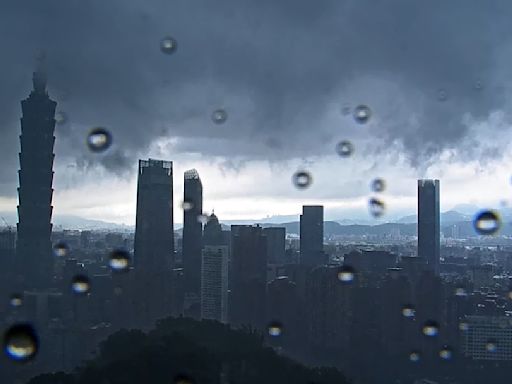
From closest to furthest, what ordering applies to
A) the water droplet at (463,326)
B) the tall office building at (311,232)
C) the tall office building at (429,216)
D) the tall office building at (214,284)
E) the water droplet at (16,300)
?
the water droplet at (463,326) → the tall office building at (214,284) → the water droplet at (16,300) → the tall office building at (311,232) → the tall office building at (429,216)

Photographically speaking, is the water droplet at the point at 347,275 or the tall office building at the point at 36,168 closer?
the water droplet at the point at 347,275

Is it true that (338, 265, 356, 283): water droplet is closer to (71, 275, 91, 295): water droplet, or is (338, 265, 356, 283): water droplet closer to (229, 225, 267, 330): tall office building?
(229, 225, 267, 330): tall office building

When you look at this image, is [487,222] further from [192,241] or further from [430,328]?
[192,241]

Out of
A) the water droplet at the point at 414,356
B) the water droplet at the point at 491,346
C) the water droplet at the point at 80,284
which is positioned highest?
the water droplet at the point at 80,284

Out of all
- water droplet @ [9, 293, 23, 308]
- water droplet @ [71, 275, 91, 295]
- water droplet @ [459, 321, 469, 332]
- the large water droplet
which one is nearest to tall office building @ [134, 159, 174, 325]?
water droplet @ [71, 275, 91, 295]

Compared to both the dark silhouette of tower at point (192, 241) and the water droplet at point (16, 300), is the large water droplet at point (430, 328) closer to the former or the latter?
the dark silhouette of tower at point (192, 241)

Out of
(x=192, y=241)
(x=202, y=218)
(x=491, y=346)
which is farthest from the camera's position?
(x=202, y=218)

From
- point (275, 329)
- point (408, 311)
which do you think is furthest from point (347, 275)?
point (275, 329)

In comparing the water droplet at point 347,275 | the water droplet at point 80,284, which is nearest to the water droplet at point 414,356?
the water droplet at point 347,275
